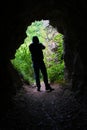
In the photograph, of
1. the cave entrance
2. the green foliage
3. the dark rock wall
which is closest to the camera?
the dark rock wall

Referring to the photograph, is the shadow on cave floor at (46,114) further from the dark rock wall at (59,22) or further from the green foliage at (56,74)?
the green foliage at (56,74)

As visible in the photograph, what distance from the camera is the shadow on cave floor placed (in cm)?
596

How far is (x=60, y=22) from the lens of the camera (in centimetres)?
1085

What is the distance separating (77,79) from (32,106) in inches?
78.7

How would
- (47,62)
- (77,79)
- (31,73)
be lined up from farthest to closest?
(47,62) < (31,73) < (77,79)

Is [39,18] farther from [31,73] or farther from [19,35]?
[31,73]

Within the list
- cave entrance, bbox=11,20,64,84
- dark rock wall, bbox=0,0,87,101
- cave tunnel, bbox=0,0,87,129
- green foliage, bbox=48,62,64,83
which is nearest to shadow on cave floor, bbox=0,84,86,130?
cave tunnel, bbox=0,0,87,129

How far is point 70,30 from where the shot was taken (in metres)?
9.76

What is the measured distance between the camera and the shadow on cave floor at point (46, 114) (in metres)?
5.96

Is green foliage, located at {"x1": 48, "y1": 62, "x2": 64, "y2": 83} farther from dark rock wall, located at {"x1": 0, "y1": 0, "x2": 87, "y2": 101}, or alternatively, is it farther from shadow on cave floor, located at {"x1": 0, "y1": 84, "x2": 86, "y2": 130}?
shadow on cave floor, located at {"x1": 0, "y1": 84, "x2": 86, "y2": 130}

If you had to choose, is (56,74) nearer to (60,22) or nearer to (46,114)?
(60,22)

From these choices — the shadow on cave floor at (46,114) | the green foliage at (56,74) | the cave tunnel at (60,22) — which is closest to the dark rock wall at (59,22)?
the cave tunnel at (60,22)

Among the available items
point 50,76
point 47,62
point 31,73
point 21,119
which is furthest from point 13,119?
point 47,62

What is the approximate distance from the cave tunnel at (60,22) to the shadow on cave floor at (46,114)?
349mm
